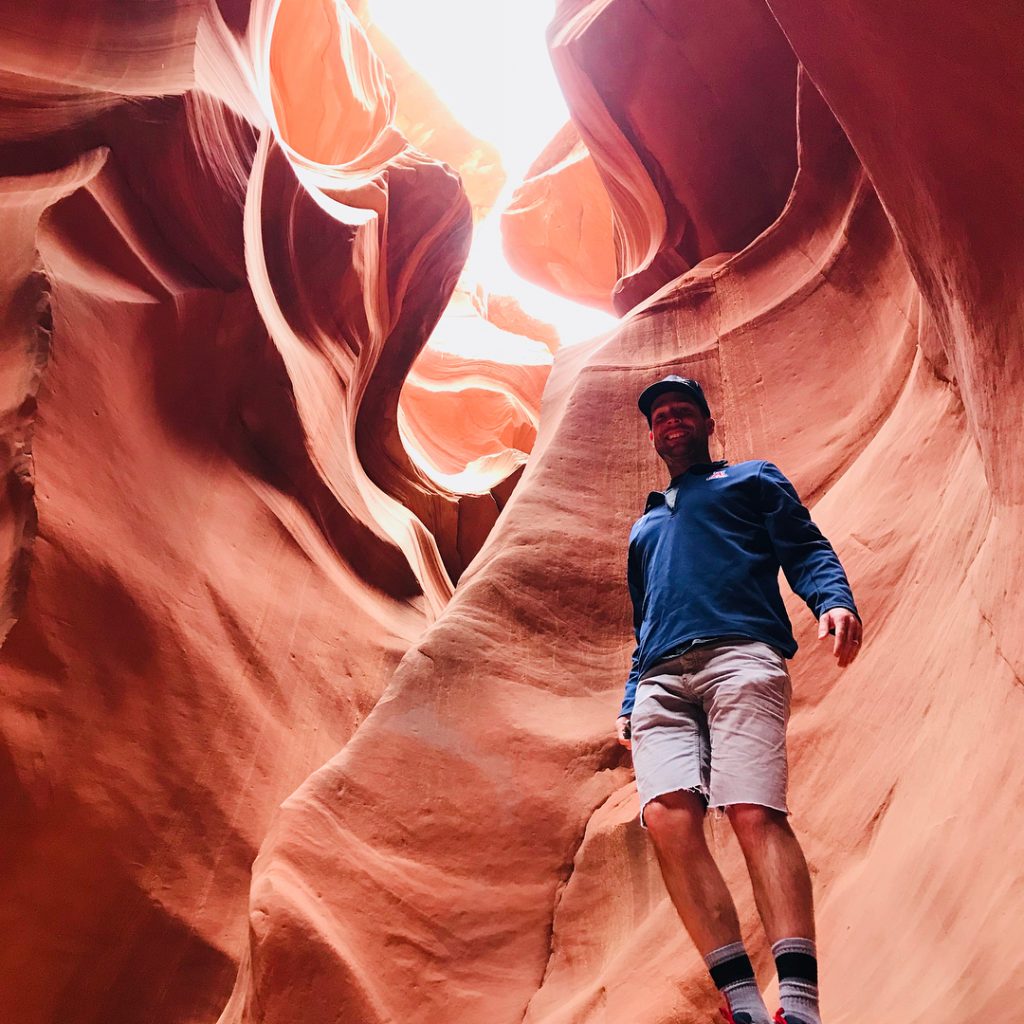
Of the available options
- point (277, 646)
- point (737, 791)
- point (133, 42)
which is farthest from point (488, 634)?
point (133, 42)

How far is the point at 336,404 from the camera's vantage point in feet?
34.0

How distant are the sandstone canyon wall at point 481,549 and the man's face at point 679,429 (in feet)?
3.32

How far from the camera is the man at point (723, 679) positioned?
8.78 ft

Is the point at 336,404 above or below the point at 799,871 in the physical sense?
above

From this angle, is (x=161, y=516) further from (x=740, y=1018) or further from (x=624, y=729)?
(x=740, y=1018)

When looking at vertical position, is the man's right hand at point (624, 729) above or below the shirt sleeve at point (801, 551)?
below

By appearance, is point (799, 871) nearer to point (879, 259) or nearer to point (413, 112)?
point (879, 259)

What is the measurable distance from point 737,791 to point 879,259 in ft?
17.3

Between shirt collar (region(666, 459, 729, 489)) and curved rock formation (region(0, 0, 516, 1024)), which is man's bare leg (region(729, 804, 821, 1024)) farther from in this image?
curved rock formation (region(0, 0, 516, 1024))

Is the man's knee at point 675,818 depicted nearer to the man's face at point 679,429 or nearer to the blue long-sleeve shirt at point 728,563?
the blue long-sleeve shirt at point 728,563

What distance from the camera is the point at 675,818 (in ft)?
9.57

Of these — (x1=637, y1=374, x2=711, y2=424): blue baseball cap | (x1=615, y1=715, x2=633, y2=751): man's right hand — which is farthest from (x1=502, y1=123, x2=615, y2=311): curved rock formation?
(x1=615, y1=715, x2=633, y2=751): man's right hand

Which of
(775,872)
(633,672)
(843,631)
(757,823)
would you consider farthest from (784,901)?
(633,672)

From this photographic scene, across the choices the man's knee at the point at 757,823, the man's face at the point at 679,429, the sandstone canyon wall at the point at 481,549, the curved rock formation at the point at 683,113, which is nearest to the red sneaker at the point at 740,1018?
the man's knee at the point at 757,823
